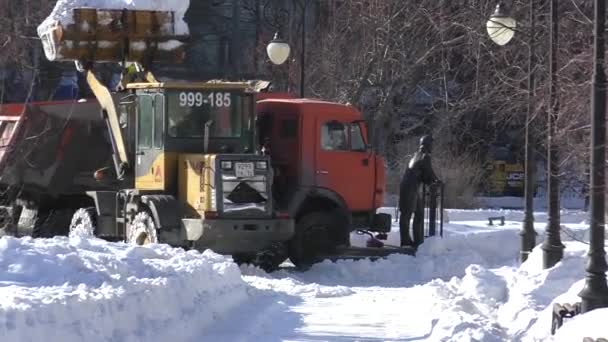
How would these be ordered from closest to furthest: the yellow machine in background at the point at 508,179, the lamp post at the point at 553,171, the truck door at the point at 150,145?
the lamp post at the point at 553,171, the truck door at the point at 150,145, the yellow machine in background at the point at 508,179

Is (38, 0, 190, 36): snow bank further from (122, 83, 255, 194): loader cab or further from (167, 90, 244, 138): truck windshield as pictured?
(167, 90, 244, 138): truck windshield

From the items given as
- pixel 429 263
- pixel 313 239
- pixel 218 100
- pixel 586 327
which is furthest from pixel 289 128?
pixel 586 327

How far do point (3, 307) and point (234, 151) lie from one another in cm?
1211

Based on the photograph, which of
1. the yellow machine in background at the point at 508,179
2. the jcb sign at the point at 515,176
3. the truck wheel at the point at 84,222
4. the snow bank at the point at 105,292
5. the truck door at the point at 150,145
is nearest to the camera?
the snow bank at the point at 105,292

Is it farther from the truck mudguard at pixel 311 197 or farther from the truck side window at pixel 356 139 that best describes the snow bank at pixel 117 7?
the truck mudguard at pixel 311 197

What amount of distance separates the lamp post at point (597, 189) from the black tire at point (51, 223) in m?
14.2

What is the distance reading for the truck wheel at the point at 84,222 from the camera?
848 inches

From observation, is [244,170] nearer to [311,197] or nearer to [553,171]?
[311,197]

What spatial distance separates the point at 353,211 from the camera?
2169 centimetres

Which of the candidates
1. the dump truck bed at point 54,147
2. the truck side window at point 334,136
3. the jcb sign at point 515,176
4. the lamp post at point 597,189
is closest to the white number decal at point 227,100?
the truck side window at point 334,136

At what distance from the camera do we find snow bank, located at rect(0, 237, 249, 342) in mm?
8619

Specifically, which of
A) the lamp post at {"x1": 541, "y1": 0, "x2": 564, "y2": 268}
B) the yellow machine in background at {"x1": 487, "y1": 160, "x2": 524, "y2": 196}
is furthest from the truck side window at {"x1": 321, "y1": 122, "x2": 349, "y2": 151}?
the yellow machine in background at {"x1": 487, "y1": 160, "x2": 524, "y2": 196}

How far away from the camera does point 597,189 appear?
1123 cm

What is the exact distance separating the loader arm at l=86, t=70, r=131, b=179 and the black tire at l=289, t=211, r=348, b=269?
139 inches
